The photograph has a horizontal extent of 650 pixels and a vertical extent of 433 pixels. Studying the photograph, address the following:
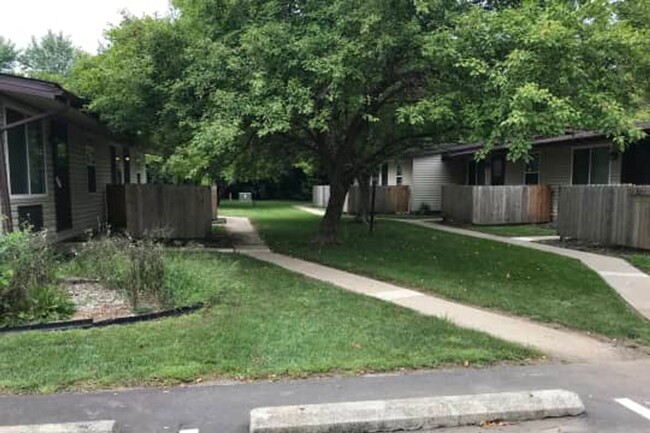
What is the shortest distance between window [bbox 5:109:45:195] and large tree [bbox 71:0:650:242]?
153 cm

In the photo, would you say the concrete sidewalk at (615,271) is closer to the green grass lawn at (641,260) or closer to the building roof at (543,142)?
the green grass lawn at (641,260)

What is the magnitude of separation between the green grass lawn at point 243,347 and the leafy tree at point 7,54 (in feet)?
183

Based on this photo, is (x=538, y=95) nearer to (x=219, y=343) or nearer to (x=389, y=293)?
(x=389, y=293)

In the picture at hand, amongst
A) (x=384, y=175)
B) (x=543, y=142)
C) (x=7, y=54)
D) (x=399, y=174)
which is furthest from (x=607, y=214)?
(x=7, y=54)

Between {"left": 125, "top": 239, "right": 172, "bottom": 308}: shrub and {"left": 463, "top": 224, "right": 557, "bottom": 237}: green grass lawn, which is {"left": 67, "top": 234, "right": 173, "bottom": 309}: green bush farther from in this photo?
{"left": 463, "top": 224, "right": 557, "bottom": 237}: green grass lawn

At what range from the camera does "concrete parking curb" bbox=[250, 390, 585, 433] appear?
3.94 metres

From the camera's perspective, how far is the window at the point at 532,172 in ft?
68.6

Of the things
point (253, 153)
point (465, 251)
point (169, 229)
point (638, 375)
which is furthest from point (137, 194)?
point (638, 375)

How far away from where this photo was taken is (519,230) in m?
17.8

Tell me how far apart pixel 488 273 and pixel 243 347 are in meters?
5.90

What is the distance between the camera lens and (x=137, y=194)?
13711 mm

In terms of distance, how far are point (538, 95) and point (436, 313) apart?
10.2 ft

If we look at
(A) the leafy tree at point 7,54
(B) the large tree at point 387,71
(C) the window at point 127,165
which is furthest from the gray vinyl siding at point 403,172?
(A) the leafy tree at point 7,54

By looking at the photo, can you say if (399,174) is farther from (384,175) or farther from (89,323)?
(89,323)
